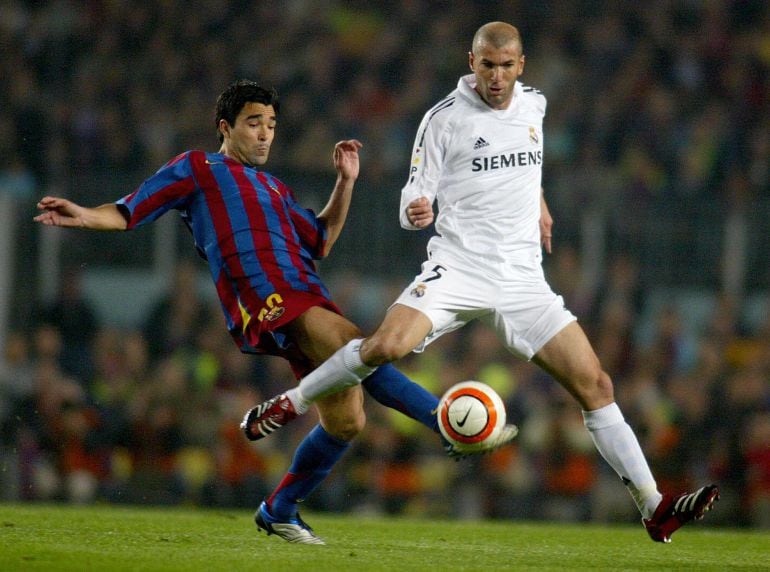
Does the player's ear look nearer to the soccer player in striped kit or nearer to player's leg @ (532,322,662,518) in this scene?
the soccer player in striped kit

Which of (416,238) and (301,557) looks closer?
(301,557)

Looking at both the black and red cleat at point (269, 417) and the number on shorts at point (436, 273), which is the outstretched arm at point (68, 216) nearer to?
the black and red cleat at point (269, 417)

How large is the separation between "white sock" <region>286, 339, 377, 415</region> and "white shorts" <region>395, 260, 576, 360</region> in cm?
39

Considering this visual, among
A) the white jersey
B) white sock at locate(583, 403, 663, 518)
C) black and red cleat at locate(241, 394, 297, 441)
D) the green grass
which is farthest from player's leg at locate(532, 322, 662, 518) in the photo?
black and red cleat at locate(241, 394, 297, 441)

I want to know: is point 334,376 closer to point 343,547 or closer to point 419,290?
point 419,290

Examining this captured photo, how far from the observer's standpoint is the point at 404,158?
46.1 feet

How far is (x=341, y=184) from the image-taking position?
284 inches

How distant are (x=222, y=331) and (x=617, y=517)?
3.95 m

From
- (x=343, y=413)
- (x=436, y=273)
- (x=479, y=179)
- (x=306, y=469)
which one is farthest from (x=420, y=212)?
(x=306, y=469)

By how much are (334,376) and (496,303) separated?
0.89 meters

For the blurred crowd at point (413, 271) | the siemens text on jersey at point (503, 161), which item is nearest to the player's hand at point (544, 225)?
the siemens text on jersey at point (503, 161)

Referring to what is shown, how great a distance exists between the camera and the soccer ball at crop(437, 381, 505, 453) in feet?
20.9

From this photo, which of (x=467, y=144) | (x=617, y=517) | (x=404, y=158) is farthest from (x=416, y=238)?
(x=467, y=144)

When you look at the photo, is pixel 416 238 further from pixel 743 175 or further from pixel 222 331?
pixel 743 175
